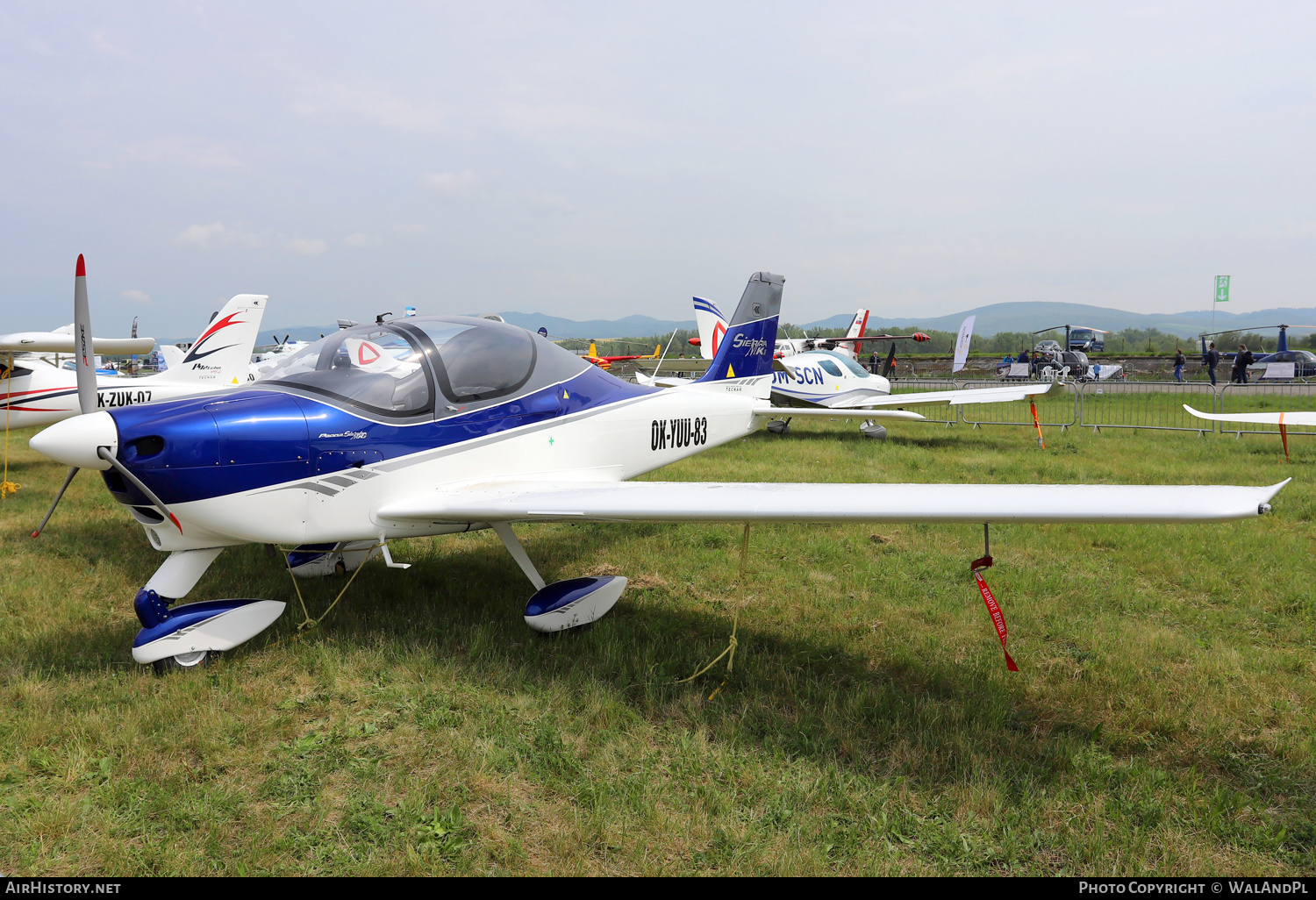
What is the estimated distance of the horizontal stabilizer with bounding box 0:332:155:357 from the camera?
25.8ft

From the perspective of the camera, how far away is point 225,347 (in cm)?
1127

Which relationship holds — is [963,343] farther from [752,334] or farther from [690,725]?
[690,725]

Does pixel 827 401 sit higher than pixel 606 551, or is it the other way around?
pixel 827 401

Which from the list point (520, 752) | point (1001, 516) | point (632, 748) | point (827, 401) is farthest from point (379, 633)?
point (827, 401)

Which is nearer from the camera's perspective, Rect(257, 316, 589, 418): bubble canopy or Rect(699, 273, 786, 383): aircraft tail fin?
Rect(257, 316, 589, 418): bubble canopy

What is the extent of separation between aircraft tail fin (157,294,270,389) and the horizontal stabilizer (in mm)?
2396

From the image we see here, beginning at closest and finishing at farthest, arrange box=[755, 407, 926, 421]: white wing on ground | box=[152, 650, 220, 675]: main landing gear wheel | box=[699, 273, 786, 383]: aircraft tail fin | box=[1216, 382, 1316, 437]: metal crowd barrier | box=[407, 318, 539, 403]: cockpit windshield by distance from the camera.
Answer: box=[152, 650, 220, 675]: main landing gear wheel
box=[407, 318, 539, 403]: cockpit windshield
box=[755, 407, 926, 421]: white wing on ground
box=[699, 273, 786, 383]: aircraft tail fin
box=[1216, 382, 1316, 437]: metal crowd barrier

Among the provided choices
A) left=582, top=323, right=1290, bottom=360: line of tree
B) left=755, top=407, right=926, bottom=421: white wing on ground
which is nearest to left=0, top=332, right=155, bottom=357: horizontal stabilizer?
left=755, top=407, right=926, bottom=421: white wing on ground

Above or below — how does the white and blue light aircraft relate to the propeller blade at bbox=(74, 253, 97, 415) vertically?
below

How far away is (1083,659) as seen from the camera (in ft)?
13.2

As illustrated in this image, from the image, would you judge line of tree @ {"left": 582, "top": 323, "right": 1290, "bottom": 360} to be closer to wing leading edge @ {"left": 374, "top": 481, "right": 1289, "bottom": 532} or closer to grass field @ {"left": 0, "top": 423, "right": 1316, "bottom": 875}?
grass field @ {"left": 0, "top": 423, "right": 1316, "bottom": 875}

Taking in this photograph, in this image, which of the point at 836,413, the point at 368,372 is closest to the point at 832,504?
the point at 368,372

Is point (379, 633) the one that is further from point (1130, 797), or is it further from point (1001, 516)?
point (1130, 797)
